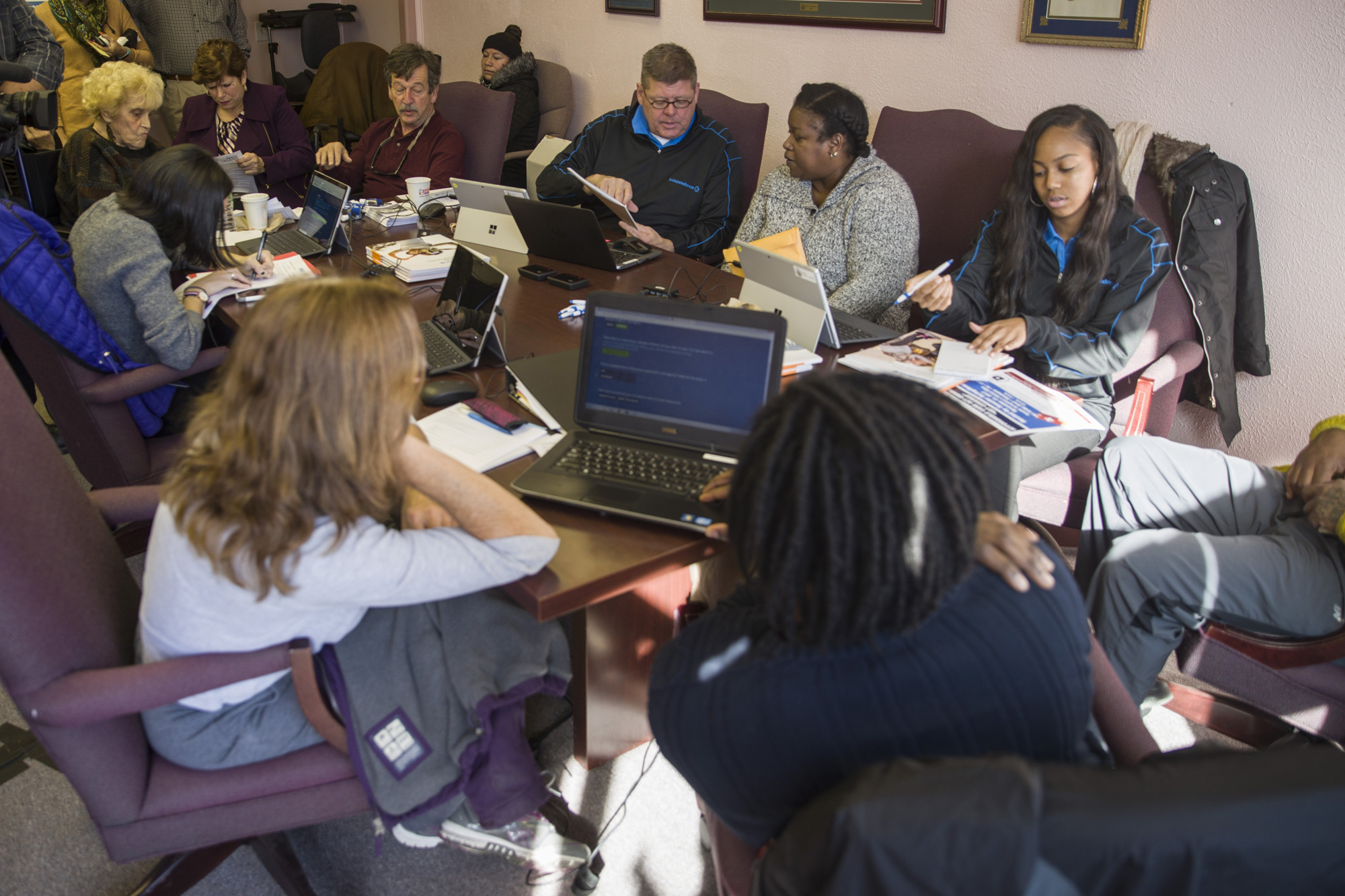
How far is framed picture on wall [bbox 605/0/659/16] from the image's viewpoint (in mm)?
4012

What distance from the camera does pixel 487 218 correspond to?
278cm

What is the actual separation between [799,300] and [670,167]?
59.2 inches

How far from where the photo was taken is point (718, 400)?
150 cm

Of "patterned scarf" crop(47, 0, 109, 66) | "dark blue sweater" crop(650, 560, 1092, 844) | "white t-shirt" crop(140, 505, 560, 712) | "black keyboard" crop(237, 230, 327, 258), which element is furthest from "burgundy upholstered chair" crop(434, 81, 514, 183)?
"dark blue sweater" crop(650, 560, 1092, 844)

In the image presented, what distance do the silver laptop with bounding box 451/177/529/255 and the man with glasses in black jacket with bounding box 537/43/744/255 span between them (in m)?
0.43

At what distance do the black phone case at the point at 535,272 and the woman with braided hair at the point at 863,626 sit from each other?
1.68 metres

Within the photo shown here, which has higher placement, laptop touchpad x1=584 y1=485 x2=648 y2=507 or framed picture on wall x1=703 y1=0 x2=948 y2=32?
framed picture on wall x1=703 y1=0 x2=948 y2=32

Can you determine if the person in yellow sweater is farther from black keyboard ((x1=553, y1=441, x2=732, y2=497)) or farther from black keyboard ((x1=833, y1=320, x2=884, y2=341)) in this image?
black keyboard ((x1=553, y1=441, x2=732, y2=497))

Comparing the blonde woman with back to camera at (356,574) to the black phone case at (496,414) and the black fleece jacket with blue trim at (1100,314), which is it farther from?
the black fleece jacket with blue trim at (1100,314)

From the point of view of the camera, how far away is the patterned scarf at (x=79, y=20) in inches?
170

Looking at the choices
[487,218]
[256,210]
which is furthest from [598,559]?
[256,210]

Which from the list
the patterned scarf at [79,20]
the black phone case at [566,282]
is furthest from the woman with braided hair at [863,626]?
the patterned scarf at [79,20]

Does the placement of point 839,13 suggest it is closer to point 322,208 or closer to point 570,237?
point 570,237

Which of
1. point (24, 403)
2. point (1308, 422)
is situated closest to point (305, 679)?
point (24, 403)
